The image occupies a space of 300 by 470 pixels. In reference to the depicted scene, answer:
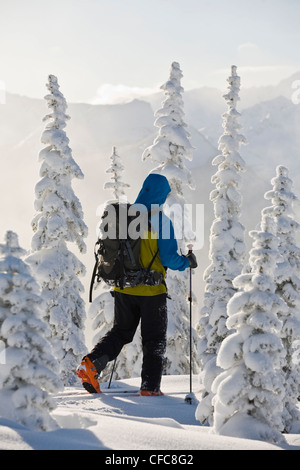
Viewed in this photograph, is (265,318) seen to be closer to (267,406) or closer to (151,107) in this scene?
(267,406)

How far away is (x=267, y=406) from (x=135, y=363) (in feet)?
59.9

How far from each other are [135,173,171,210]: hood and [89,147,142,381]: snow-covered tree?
14.6 meters

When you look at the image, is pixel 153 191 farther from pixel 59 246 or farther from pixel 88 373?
pixel 59 246

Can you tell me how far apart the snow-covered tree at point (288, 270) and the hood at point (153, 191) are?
679cm

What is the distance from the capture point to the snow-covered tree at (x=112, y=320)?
22409 millimetres

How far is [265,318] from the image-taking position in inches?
189

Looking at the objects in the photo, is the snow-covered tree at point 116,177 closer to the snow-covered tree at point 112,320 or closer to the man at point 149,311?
the snow-covered tree at point 112,320

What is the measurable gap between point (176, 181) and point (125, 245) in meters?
14.6

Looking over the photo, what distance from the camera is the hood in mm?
7859

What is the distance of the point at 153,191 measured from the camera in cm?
791

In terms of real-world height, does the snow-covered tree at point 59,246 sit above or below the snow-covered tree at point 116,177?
below

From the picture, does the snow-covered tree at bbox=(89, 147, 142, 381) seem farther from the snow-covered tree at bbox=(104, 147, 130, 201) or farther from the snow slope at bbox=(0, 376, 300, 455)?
the snow slope at bbox=(0, 376, 300, 455)

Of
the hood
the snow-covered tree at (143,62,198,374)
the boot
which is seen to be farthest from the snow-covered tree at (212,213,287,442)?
the snow-covered tree at (143,62,198,374)

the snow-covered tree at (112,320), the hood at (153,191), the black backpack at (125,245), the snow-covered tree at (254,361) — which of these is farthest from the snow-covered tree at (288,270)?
the snow-covered tree at (112,320)
